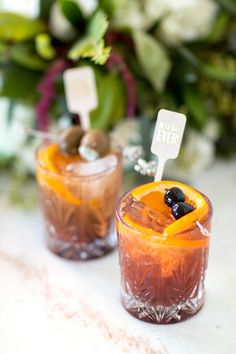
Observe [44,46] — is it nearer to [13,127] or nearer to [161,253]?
[13,127]

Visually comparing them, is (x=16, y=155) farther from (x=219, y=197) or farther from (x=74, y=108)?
(x=219, y=197)

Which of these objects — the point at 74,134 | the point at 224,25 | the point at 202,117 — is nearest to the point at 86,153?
the point at 74,134

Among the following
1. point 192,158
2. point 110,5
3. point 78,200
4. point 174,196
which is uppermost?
point 110,5

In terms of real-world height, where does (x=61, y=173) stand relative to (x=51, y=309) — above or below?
above

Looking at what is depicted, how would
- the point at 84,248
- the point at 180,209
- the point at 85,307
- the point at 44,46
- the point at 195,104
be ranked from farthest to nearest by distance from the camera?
the point at 195,104, the point at 44,46, the point at 84,248, the point at 85,307, the point at 180,209

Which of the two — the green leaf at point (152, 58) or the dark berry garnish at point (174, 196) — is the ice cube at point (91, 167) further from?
the green leaf at point (152, 58)

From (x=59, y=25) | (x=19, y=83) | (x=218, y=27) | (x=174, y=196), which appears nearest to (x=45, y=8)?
(x=59, y=25)

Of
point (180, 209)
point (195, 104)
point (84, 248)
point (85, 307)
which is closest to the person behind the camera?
point (180, 209)
